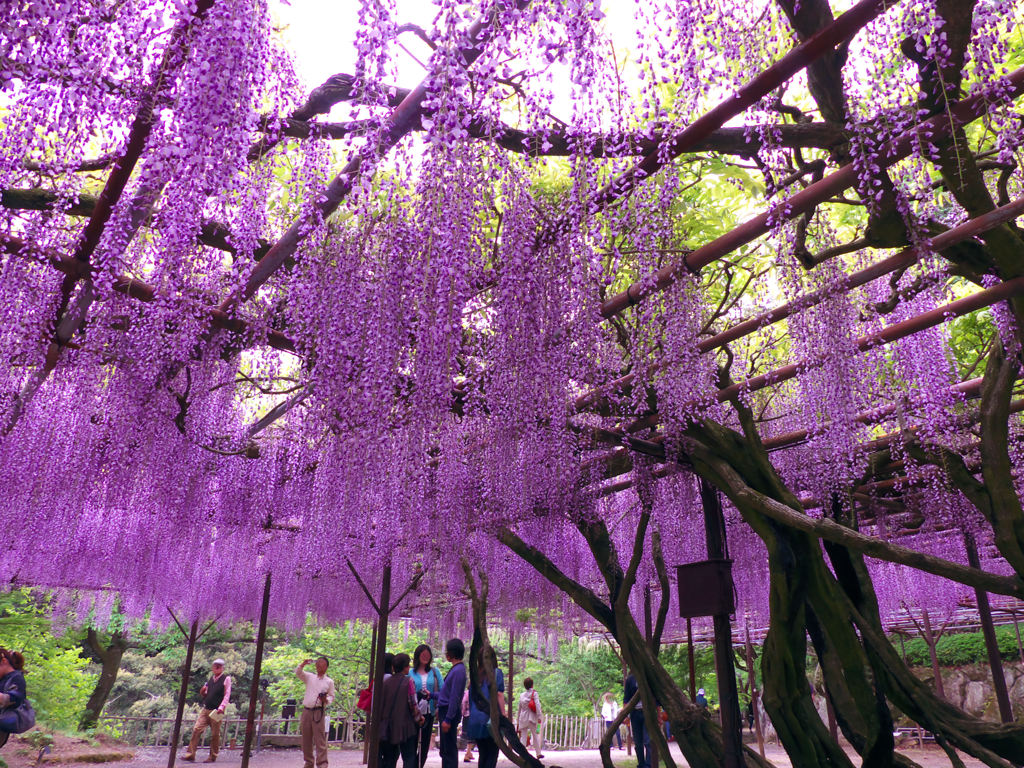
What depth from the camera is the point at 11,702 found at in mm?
4867

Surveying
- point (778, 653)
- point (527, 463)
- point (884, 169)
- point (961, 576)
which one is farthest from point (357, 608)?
point (884, 169)

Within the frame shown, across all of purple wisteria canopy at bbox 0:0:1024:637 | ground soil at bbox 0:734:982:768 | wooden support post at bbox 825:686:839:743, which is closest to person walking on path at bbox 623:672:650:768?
ground soil at bbox 0:734:982:768

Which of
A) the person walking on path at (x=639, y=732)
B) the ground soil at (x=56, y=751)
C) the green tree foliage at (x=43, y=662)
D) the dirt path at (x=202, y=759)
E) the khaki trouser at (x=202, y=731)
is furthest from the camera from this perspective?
the khaki trouser at (x=202, y=731)

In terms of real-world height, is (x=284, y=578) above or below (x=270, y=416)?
below

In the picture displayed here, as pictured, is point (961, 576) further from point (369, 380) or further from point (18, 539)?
point (18, 539)

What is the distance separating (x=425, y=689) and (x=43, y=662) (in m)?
6.60

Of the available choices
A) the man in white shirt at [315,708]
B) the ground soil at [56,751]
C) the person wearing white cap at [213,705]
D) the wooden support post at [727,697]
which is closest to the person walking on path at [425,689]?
the man in white shirt at [315,708]

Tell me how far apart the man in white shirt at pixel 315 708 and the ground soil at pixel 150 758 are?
7.12 feet

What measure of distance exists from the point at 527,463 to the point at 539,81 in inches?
146

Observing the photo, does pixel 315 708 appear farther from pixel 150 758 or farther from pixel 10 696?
pixel 150 758

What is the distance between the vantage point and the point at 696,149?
3037mm

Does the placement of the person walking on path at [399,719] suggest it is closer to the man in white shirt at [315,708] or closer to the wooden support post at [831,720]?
the man in white shirt at [315,708]

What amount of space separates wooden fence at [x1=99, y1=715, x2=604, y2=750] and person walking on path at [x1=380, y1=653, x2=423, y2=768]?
24.6ft

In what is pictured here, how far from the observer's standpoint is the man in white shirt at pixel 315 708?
7.60m
